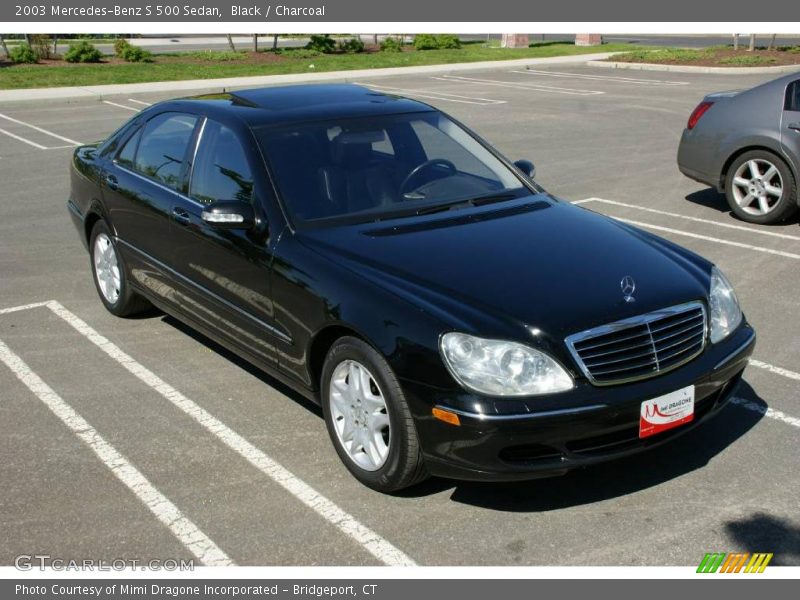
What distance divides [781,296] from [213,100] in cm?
428

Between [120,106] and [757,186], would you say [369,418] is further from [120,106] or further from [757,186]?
[120,106]

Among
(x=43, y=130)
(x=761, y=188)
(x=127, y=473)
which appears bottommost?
(x=127, y=473)

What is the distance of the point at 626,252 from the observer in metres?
4.87

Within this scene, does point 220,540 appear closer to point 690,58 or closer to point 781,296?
point 781,296

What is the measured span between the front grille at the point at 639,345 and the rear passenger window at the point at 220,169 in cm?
206

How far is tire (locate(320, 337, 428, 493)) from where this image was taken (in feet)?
14.0

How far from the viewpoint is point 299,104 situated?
228 inches

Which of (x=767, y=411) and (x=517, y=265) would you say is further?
(x=767, y=411)

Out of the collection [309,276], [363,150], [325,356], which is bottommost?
[325,356]

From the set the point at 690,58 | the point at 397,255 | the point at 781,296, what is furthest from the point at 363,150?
the point at 690,58

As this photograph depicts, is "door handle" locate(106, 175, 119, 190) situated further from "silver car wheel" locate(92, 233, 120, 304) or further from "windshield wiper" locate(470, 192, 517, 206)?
"windshield wiper" locate(470, 192, 517, 206)

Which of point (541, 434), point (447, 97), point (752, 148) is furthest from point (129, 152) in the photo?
point (447, 97)

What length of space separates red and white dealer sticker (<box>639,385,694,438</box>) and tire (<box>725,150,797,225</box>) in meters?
5.53

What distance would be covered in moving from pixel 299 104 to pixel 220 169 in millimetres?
621
